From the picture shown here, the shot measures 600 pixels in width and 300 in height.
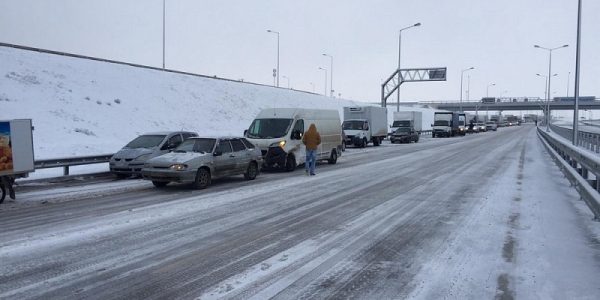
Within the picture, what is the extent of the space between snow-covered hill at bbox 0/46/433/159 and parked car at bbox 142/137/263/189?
10.3 metres

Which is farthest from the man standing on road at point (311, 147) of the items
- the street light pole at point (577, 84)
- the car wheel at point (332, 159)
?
the street light pole at point (577, 84)

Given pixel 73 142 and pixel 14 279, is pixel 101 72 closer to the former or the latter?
pixel 73 142

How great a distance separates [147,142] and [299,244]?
11.1m

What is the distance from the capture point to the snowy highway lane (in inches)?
209

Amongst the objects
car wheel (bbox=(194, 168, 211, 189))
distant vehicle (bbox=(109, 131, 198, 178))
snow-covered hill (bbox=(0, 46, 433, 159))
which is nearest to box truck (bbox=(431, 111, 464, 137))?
snow-covered hill (bbox=(0, 46, 433, 159))

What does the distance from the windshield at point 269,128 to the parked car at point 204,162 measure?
2332 mm

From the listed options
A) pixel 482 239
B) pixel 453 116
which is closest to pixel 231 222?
pixel 482 239

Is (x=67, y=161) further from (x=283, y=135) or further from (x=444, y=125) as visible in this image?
(x=444, y=125)

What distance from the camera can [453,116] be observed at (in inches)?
2306

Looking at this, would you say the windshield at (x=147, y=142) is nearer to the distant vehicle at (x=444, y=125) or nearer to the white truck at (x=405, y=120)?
the white truck at (x=405, y=120)

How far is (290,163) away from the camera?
58.6 feet

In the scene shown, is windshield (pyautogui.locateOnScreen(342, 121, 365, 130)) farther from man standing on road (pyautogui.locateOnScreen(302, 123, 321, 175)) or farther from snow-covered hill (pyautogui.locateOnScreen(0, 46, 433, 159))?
man standing on road (pyautogui.locateOnScreen(302, 123, 321, 175))

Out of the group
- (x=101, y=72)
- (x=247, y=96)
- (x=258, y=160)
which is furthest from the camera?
(x=247, y=96)

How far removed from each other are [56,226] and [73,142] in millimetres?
18370
